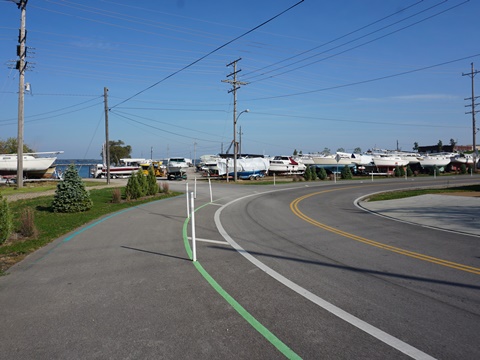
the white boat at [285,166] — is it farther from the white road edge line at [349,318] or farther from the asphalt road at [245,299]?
the white road edge line at [349,318]

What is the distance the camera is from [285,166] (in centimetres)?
5475

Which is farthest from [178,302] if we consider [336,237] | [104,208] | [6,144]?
[6,144]

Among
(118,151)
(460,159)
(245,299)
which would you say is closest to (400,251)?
(245,299)

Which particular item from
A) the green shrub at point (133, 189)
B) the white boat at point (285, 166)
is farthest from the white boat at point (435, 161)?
the green shrub at point (133, 189)

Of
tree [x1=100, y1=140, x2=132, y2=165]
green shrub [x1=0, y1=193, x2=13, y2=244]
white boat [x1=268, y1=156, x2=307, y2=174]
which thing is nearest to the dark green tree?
tree [x1=100, y1=140, x2=132, y2=165]

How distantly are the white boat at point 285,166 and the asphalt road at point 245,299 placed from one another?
44105 mm

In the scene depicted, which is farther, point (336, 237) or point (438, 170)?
point (438, 170)

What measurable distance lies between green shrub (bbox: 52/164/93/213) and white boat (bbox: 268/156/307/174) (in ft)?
130

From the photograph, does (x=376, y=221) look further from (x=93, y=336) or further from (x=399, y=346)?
(x=93, y=336)

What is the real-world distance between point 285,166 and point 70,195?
41127mm

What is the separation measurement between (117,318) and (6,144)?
7832 cm

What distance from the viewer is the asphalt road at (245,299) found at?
161 inches

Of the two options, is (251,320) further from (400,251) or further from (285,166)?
(285,166)

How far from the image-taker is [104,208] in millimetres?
17875
